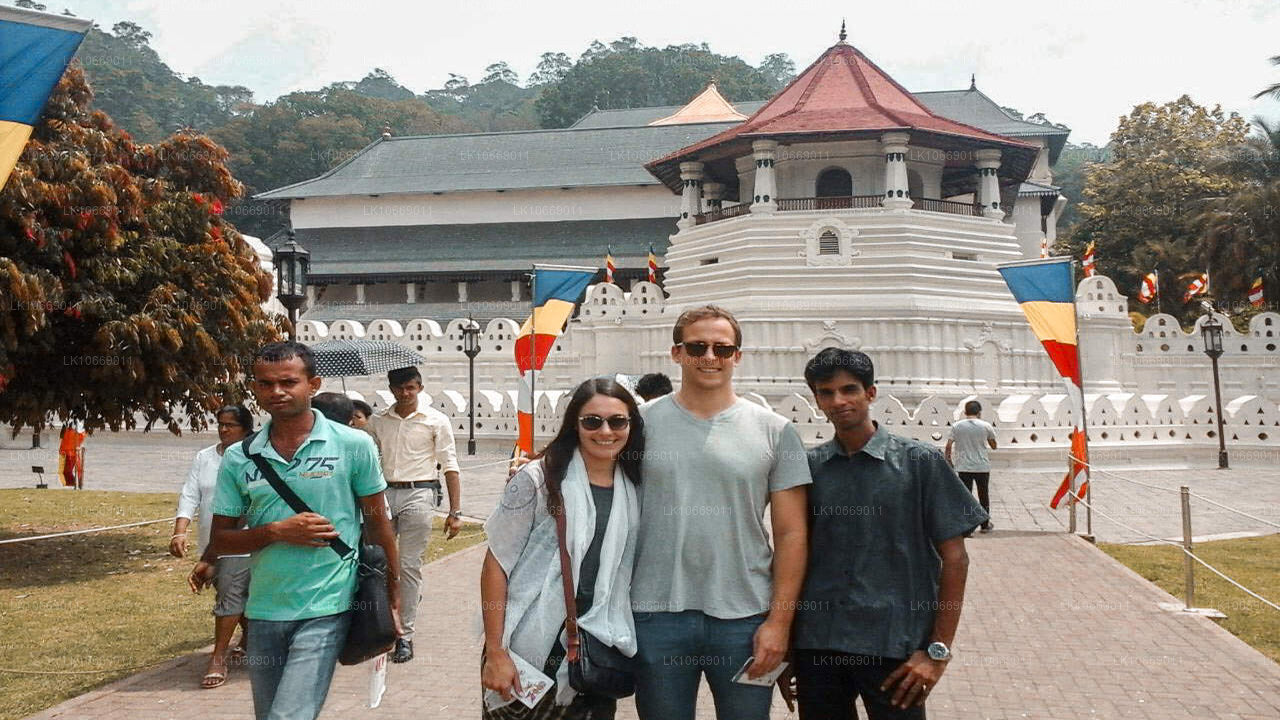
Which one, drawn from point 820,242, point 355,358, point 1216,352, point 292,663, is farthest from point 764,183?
point 292,663

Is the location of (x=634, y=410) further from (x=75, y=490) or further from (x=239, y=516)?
(x=75, y=490)

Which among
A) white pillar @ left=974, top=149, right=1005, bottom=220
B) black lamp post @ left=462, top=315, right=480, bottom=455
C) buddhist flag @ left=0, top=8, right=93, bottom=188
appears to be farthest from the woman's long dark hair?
white pillar @ left=974, top=149, right=1005, bottom=220

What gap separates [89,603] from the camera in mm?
8461

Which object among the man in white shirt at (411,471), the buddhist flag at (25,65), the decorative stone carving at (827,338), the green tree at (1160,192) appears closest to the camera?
the buddhist flag at (25,65)

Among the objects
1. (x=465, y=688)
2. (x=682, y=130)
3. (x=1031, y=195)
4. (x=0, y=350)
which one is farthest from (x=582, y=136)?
(x=465, y=688)

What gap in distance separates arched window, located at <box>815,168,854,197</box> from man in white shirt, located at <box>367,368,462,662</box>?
2244cm

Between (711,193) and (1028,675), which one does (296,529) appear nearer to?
(1028,675)

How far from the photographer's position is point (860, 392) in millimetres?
3434

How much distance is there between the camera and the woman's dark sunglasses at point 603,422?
10.5ft

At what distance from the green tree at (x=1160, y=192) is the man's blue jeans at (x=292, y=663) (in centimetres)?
3384

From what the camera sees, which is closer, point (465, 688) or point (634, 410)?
point (634, 410)

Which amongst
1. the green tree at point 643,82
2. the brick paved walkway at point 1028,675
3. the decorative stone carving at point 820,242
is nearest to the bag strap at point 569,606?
the brick paved walkway at point 1028,675

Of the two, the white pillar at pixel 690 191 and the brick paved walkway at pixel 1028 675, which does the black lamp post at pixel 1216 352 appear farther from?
the brick paved walkway at pixel 1028 675

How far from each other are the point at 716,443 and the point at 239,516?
1.74m
